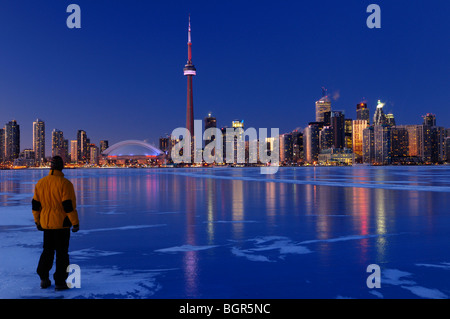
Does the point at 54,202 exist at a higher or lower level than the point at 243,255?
higher

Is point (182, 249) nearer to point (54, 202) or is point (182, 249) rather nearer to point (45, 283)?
point (45, 283)

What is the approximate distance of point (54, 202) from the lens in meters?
6.11

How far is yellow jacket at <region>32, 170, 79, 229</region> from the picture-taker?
6.06 meters

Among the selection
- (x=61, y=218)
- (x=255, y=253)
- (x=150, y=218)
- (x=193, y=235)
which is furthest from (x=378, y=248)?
(x=150, y=218)

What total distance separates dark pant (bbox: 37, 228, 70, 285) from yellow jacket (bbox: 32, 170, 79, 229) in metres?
0.16

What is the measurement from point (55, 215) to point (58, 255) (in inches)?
28.2

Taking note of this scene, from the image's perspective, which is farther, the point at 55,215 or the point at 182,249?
the point at 182,249

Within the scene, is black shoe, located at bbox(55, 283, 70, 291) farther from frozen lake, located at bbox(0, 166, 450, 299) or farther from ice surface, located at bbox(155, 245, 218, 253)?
ice surface, located at bbox(155, 245, 218, 253)

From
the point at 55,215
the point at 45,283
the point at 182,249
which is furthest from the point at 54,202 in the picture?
the point at 182,249

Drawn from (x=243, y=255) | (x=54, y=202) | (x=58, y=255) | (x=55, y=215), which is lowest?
(x=243, y=255)

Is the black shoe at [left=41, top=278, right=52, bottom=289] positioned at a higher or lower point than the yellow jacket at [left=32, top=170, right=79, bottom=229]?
lower

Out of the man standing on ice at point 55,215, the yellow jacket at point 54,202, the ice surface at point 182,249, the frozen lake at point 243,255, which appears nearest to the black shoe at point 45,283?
the man standing on ice at point 55,215

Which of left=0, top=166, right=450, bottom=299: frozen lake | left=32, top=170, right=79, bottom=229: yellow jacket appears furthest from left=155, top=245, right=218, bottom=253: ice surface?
left=32, top=170, right=79, bottom=229: yellow jacket
